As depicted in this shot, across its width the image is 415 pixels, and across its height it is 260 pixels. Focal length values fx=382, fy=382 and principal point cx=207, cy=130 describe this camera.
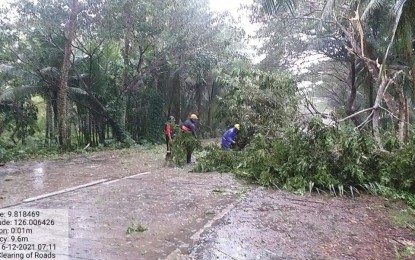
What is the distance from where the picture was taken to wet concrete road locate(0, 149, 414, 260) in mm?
4883

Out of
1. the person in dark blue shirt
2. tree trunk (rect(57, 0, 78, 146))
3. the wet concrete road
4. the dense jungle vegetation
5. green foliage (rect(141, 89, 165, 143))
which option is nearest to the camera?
the wet concrete road

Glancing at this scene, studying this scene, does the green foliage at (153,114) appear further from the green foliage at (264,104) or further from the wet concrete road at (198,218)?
the wet concrete road at (198,218)

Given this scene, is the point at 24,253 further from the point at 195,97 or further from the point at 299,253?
the point at 195,97

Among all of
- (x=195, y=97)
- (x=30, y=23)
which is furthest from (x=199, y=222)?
(x=195, y=97)

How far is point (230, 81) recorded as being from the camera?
49.7 feet

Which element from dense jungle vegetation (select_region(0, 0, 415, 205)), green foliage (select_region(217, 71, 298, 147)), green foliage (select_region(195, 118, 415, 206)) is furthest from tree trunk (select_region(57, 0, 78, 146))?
green foliage (select_region(195, 118, 415, 206))

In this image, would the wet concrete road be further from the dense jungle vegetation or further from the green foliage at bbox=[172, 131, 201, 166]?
the green foliage at bbox=[172, 131, 201, 166]

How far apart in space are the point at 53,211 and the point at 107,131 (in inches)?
585

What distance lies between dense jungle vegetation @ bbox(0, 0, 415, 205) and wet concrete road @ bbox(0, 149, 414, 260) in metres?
1.10

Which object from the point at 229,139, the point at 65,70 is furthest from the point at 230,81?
the point at 65,70

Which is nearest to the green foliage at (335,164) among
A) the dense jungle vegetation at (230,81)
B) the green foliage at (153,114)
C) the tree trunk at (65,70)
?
the dense jungle vegetation at (230,81)

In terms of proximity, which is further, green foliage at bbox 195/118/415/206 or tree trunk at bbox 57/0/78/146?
tree trunk at bbox 57/0/78/146

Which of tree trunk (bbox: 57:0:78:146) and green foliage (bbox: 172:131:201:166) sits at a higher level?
tree trunk (bbox: 57:0:78:146)

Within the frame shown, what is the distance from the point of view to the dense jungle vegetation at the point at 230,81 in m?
9.03
